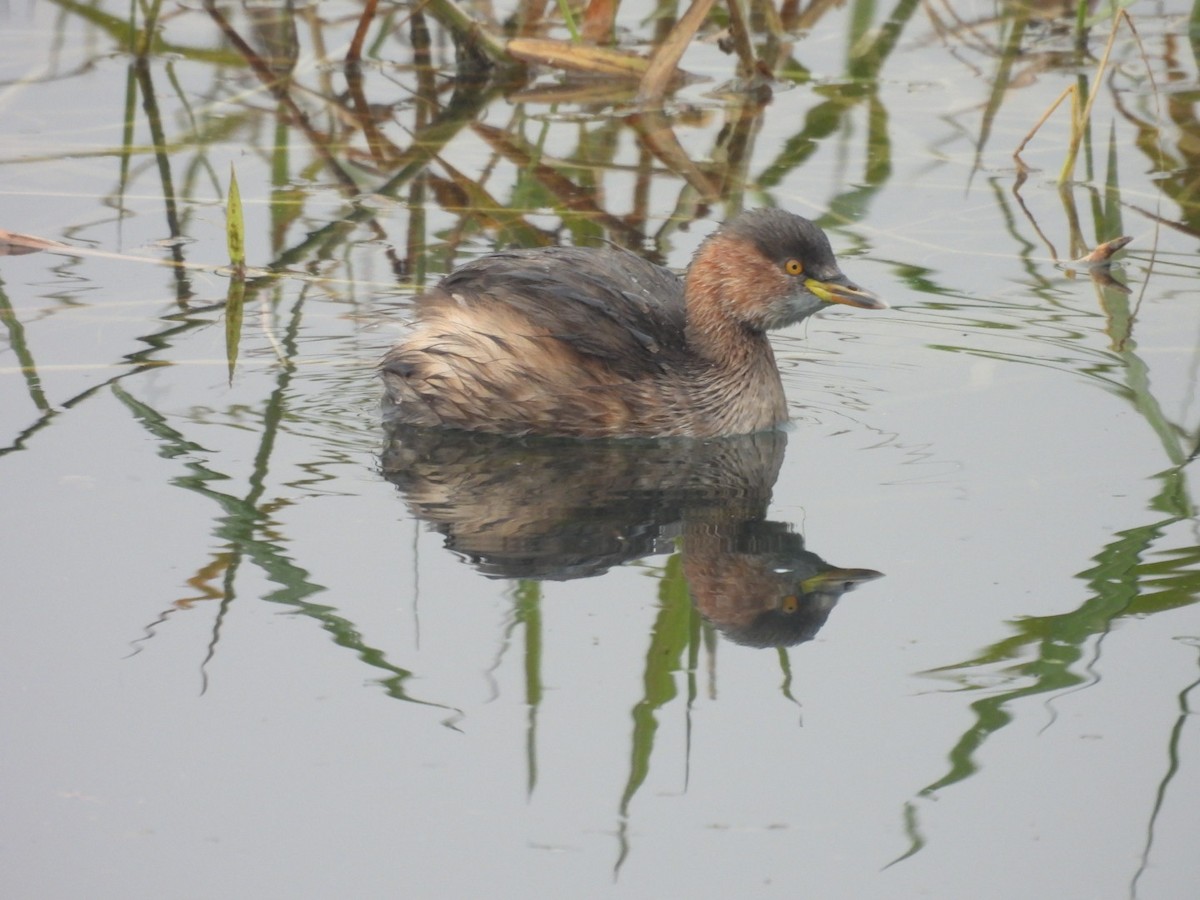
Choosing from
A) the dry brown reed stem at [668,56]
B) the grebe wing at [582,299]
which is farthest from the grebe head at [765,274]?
the dry brown reed stem at [668,56]

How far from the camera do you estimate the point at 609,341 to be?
6.29 m

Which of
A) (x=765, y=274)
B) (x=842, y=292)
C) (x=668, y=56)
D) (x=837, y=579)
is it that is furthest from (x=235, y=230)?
(x=668, y=56)

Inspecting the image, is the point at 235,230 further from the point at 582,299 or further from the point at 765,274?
the point at 765,274

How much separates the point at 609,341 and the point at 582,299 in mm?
167

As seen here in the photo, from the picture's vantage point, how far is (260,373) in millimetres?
6449

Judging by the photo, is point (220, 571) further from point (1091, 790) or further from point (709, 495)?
point (1091, 790)

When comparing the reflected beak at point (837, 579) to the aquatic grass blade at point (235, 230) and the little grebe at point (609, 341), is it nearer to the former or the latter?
the little grebe at point (609, 341)

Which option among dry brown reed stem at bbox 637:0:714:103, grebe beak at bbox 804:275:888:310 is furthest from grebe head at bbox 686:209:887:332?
dry brown reed stem at bbox 637:0:714:103

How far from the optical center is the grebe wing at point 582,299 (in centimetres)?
626

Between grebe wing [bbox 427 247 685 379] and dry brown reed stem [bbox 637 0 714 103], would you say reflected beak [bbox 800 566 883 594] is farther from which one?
dry brown reed stem [bbox 637 0 714 103]

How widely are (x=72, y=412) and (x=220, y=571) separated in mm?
1265

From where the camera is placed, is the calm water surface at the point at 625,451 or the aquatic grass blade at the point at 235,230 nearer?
the calm water surface at the point at 625,451

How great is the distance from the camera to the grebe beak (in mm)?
6312

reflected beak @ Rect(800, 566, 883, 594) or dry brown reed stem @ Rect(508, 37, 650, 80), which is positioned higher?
dry brown reed stem @ Rect(508, 37, 650, 80)
